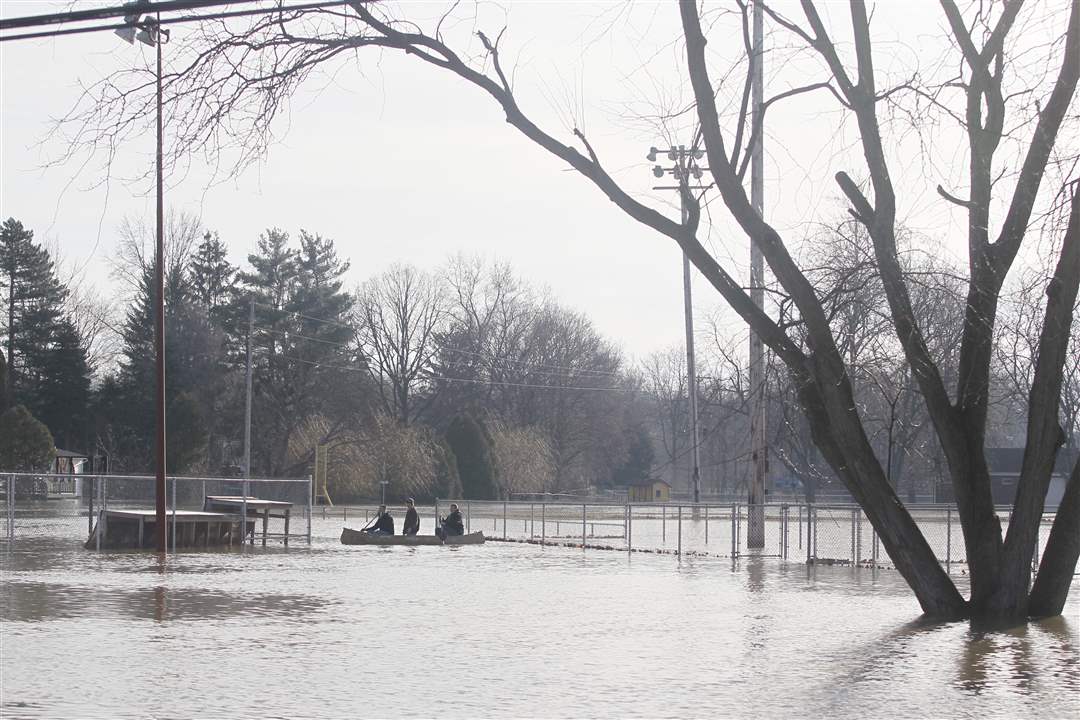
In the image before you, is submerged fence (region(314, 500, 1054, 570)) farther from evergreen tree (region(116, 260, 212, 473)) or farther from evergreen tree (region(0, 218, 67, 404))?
evergreen tree (region(0, 218, 67, 404))

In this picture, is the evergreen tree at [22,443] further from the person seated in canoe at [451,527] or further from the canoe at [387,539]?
the person seated in canoe at [451,527]

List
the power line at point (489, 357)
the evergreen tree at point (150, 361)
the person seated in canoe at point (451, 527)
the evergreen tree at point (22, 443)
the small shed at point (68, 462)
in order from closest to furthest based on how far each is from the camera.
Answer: the person seated in canoe at point (451, 527) → the evergreen tree at point (22, 443) → the small shed at point (68, 462) → the evergreen tree at point (150, 361) → the power line at point (489, 357)

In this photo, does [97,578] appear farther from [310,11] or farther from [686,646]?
[686,646]

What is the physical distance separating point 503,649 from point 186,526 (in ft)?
70.9

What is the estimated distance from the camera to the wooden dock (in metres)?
32.0

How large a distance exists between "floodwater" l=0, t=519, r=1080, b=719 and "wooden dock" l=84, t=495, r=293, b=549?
7.73 m

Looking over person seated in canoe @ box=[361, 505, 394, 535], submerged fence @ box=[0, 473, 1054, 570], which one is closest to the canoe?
person seated in canoe @ box=[361, 505, 394, 535]

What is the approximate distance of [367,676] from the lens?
11.9m

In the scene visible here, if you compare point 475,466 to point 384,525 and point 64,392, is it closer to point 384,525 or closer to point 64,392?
point 64,392

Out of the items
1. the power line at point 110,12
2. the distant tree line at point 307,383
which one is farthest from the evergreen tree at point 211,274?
the power line at point 110,12

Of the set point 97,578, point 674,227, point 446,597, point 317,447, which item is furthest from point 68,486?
point 674,227

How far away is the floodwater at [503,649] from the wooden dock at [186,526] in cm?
773

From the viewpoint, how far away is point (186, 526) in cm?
3391

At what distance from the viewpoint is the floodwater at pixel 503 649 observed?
417 inches
